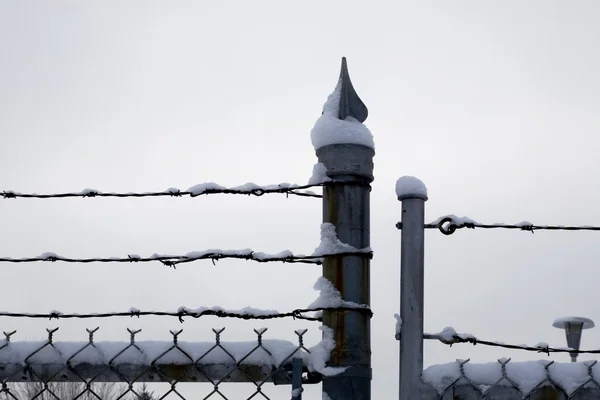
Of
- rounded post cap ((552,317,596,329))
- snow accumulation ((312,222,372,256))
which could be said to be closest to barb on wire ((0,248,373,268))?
snow accumulation ((312,222,372,256))

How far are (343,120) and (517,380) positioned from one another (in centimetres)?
99

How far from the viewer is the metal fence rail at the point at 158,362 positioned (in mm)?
2727

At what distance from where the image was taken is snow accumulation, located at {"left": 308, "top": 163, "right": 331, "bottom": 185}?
110 inches

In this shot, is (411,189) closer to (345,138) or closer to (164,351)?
(345,138)

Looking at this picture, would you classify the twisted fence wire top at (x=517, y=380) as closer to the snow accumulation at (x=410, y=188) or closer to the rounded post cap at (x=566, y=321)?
the snow accumulation at (x=410, y=188)

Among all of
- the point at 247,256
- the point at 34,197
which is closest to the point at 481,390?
the point at 247,256

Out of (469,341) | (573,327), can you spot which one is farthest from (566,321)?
(469,341)


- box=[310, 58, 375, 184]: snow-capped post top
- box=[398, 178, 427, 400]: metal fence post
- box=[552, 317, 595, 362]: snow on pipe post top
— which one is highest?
box=[310, 58, 375, 184]: snow-capped post top

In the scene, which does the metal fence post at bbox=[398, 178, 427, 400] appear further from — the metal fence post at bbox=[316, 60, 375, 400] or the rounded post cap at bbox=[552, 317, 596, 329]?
the rounded post cap at bbox=[552, 317, 596, 329]

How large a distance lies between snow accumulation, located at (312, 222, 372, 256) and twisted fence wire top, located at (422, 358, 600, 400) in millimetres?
477

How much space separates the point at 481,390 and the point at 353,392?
1.29 feet

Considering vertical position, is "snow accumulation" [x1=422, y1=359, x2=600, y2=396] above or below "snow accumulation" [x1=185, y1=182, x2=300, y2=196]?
below

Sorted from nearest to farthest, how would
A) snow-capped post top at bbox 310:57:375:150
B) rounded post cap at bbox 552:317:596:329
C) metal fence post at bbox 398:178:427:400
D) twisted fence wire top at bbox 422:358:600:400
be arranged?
twisted fence wire top at bbox 422:358:600:400
metal fence post at bbox 398:178:427:400
snow-capped post top at bbox 310:57:375:150
rounded post cap at bbox 552:317:596:329

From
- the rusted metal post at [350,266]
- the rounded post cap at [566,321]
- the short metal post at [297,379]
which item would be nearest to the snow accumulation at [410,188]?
the rusted metal post at [350,266]
